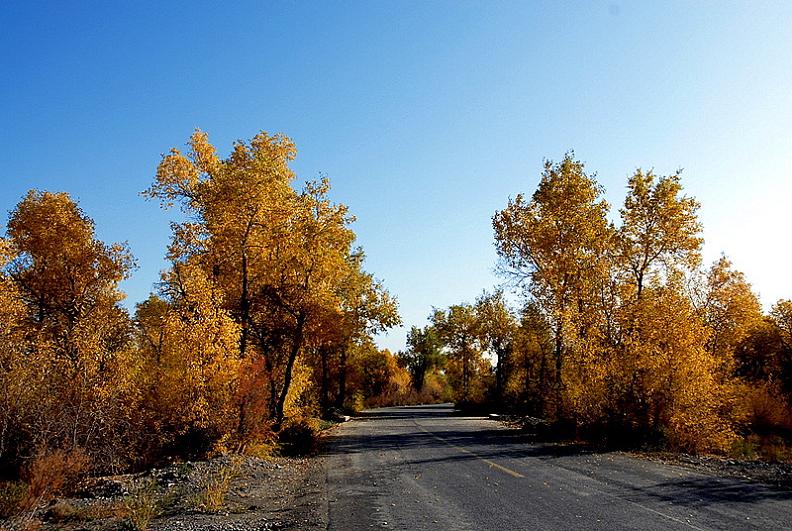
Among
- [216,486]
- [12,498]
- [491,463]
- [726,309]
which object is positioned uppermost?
[726,309]

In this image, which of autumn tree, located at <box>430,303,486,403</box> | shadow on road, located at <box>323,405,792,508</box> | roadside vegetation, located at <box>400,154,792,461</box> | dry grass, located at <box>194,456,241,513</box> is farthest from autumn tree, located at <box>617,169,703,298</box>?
autumn tree, located at <box>430,303,486,403</box>

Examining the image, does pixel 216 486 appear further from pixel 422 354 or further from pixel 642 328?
pixel 422 354

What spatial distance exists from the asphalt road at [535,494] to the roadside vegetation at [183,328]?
139 inches

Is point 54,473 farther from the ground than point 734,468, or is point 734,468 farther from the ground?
point 54,473

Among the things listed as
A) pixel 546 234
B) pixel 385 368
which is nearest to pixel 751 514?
pixel 546 234

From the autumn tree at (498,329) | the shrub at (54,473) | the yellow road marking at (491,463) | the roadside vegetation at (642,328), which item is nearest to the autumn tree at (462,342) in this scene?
the autumn tree at (498,329)

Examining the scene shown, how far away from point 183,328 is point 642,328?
15.4 meters

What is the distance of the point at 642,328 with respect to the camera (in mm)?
22125

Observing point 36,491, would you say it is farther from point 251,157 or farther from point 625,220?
point 625,220

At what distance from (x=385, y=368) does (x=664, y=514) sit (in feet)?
231

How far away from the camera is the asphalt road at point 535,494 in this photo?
9.73 meters

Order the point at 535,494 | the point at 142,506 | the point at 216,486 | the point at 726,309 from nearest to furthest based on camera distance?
the point at 535,494, the point at 142,506, the point at 216,486, the point at 726,309

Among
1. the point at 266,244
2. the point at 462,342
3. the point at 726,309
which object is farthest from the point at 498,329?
the point at 266,244

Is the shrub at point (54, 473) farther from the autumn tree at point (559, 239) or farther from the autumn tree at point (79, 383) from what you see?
the autumn tree at point (559, 239)
